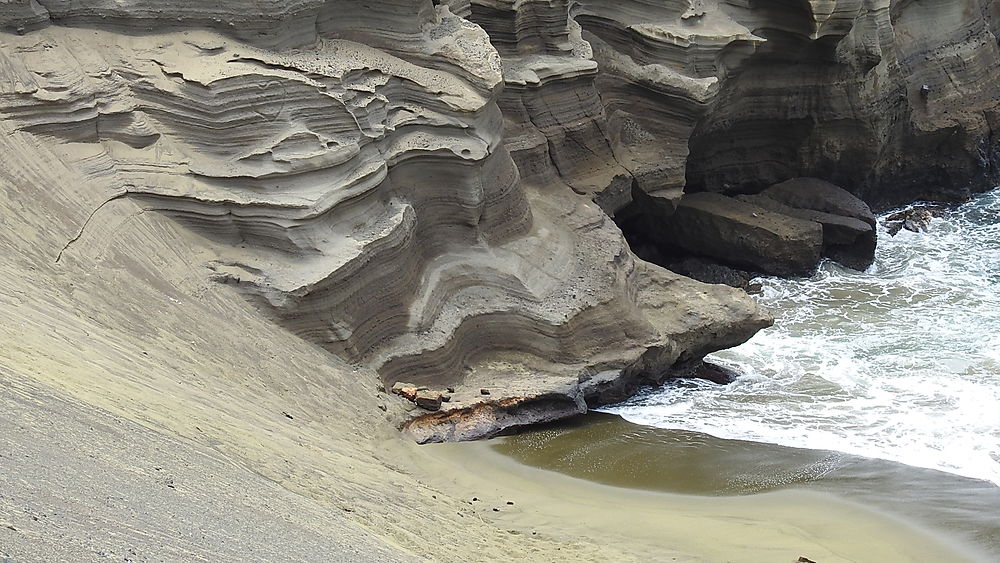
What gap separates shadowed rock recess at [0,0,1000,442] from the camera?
1053cm

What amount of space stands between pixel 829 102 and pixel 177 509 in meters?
14.6

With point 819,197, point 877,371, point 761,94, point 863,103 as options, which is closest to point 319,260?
point 877,371

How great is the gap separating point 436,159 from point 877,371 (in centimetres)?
578

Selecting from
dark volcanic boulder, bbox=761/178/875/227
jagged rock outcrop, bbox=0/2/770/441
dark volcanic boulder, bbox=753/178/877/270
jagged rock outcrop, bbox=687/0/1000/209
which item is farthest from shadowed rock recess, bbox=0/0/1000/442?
dark volcanic boulder, bbox=761/178/875/227

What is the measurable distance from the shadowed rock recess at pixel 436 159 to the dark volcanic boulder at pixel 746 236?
5 centimetres

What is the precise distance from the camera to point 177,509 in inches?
233

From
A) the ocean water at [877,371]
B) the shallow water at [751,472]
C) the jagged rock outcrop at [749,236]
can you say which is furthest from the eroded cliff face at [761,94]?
the shallow water at [751,472]

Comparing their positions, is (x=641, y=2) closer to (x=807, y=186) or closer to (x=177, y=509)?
(x=807, y=186)

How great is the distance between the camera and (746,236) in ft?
55.7

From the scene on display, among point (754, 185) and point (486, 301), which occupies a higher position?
point (754, 185)

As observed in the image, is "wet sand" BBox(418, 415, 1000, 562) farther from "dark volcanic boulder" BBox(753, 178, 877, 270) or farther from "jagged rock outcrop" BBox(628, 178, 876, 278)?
"dark volcanic boulder" BBox(753, 178, 877, 270)

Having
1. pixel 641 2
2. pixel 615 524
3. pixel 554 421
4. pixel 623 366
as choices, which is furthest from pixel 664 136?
pixel 615 524

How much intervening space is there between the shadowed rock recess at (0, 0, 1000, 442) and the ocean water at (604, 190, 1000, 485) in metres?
0.67

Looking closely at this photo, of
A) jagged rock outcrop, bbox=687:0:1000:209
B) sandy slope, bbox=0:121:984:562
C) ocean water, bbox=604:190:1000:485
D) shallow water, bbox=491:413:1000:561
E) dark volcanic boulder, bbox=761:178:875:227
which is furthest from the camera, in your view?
dark volcanic boulder, bbox=761:178:875:227
